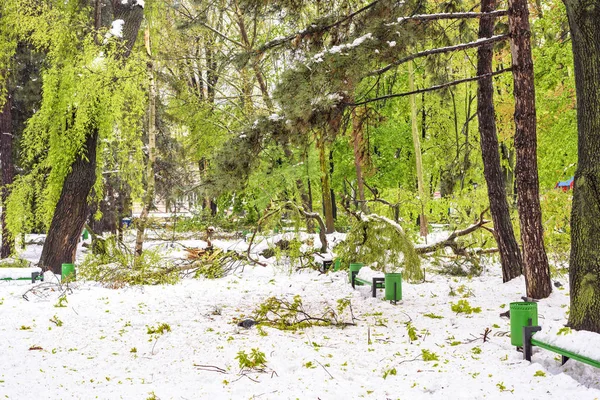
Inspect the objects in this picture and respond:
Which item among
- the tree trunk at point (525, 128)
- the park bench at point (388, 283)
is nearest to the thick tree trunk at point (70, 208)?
the park bench at point (388, 283)

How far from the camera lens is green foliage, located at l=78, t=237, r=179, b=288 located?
9227 millimetres

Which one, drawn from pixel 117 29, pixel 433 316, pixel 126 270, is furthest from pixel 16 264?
pixel 433 316

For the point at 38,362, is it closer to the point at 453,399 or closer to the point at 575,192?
the point at 453,399

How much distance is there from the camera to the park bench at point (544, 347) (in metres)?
3.85

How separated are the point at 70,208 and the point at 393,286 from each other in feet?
21.3

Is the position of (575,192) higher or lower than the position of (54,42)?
lower

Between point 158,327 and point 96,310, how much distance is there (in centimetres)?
143

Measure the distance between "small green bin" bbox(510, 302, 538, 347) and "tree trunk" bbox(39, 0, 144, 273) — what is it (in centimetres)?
823

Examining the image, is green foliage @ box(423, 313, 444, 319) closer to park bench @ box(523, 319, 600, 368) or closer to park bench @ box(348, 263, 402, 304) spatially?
park bench @ box(348, 263, 402, 304)

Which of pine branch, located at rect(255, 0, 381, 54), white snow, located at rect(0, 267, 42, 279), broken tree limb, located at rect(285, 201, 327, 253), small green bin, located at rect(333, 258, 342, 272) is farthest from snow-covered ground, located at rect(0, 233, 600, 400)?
pine branch, located at rect(255, 0, 381, 54)

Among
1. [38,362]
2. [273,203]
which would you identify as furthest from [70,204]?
[38,362]

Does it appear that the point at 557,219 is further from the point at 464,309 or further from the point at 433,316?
the point at 433,316

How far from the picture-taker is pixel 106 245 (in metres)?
10.6

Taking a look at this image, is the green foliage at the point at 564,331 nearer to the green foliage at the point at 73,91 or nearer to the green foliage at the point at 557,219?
the green foliage at the point at 557,219
